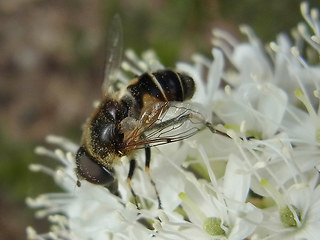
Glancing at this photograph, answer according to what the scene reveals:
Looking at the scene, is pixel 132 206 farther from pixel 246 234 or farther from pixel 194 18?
pixel 194 18

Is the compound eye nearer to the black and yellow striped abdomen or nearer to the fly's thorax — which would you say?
the fly's thorax

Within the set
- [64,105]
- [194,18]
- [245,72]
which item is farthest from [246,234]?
[64,105]

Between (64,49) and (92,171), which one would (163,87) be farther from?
(64,49)

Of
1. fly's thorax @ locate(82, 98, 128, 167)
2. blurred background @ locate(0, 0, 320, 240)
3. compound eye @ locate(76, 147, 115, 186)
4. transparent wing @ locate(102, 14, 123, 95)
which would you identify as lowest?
compound eye @ locate(76, 147, 115, 186)

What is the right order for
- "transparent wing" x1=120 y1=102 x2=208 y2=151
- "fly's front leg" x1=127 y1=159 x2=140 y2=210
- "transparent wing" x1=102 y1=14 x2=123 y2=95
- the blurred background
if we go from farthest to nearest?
the blurred background < "transparent wing" x1=102 y1=14 x2=123 y2=95 < "fly's front leg" x1=127 y1=159 x2=140 y2=210 < "transparent wing" x1=120 y1=102 x2=208 y2=151

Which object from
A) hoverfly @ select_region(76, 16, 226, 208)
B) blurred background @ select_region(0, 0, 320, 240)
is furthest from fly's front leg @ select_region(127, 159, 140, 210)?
blurred background @ select_region(0, 0, 320, 240)

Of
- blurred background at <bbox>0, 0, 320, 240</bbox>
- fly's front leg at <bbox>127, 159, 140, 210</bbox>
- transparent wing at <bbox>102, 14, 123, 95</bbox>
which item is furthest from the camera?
blurred background at <bbox>0, 0, 320, 240</bbox>

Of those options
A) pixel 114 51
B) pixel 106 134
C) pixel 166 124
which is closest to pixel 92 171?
pixel 106 134

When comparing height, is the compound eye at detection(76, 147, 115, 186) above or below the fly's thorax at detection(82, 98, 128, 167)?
below
